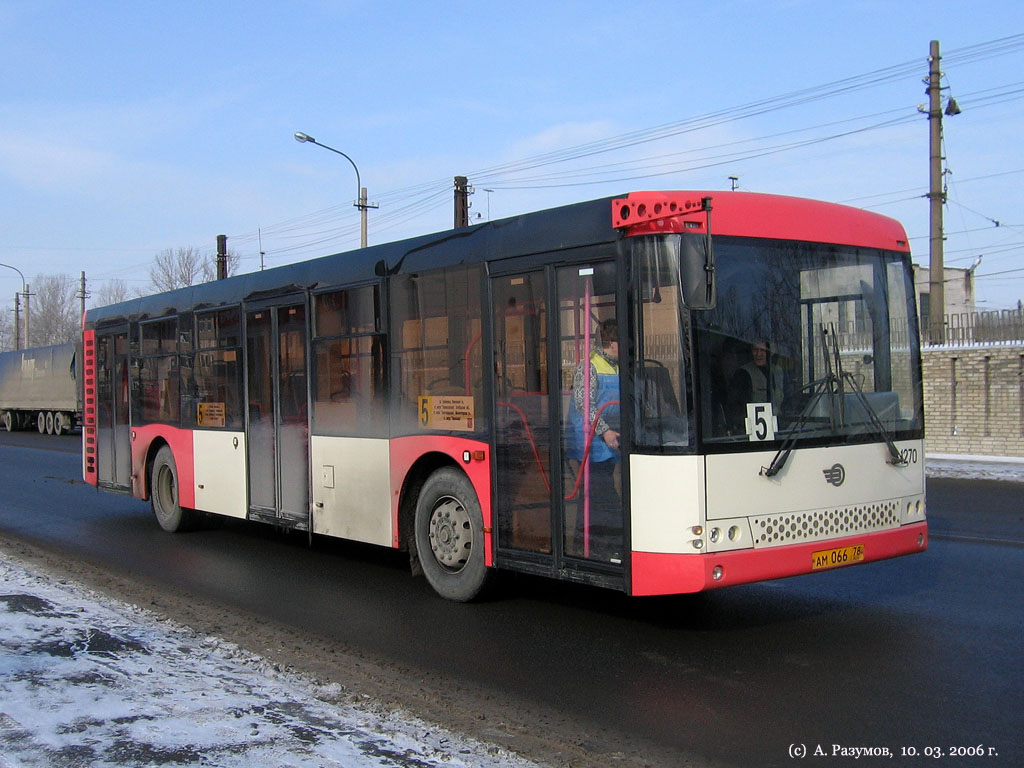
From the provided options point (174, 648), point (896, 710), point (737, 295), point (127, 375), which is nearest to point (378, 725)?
point (174, 648)

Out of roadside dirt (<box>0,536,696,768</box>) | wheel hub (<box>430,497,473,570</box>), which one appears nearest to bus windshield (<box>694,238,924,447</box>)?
roadside dirt (<box>0,536,696,768</box>)

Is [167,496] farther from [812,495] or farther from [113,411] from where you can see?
[812,495]

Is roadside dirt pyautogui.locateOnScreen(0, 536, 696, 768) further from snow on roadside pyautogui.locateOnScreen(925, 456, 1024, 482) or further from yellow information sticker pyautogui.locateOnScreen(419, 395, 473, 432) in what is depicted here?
snow on roadside pyautogui.locateOnScreen(925, 456, 1024, 482)

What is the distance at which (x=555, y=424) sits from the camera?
680 cm

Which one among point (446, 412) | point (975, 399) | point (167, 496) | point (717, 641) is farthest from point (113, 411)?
point (975, 399)

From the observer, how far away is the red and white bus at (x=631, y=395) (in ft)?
19.9

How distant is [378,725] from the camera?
16.2ft

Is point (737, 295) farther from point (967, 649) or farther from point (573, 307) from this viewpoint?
point (967, 649)

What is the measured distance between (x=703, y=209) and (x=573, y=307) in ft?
3.76

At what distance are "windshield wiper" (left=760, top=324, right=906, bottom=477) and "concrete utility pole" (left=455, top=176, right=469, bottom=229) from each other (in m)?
25.1

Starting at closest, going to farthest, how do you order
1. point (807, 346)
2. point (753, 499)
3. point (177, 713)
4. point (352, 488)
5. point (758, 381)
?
point (177, 713) → point (753, 499) → point (758, 381) → point (807, 346) → point (352, 488)

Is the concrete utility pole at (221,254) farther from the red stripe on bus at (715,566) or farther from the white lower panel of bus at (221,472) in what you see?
the red stripe on bus at (715,566)

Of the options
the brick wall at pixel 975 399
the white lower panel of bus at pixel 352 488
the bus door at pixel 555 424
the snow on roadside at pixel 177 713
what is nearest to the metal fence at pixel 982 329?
the brick wall at pixel 975 399

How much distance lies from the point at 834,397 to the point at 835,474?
0.51m
